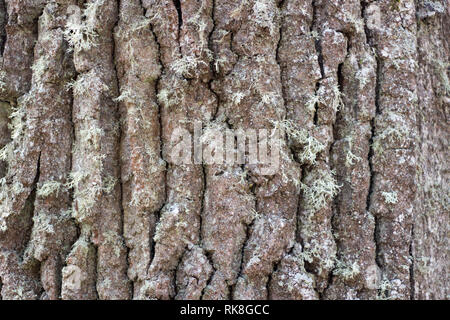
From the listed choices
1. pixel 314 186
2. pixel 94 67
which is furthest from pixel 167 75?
pixel 314 186

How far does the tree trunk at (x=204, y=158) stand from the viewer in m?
1.64

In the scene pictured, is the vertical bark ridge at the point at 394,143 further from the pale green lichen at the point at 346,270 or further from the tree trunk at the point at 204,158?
the pale green lichen at the point at 346,270

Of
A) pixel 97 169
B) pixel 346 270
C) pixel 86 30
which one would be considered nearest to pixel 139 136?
pixel 97 169

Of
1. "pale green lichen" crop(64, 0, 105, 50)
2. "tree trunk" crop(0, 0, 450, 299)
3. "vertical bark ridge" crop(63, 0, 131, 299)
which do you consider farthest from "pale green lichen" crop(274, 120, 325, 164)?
"pale green lichen" crop(64, 0, 105, 50)

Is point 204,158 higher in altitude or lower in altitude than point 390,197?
higher

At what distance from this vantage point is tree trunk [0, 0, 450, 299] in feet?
5.39

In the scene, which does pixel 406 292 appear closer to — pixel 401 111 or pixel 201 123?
pixel 401 111

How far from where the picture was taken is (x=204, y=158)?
5.51 feet

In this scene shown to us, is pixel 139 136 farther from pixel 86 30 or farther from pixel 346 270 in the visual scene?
pixel 346 270

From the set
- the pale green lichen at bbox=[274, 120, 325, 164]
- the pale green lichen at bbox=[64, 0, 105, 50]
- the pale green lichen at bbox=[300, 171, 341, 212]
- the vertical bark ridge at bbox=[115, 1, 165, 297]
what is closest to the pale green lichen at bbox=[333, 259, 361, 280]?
the pale green lichen at bbox=[300, 171, 341, 212]

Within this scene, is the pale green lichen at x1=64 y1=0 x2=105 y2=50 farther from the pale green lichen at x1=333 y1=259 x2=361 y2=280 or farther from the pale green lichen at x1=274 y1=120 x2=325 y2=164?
the pale green lichen at x1=333 y1=259 x2=361 y2=280

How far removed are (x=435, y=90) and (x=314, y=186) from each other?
2.87 ft

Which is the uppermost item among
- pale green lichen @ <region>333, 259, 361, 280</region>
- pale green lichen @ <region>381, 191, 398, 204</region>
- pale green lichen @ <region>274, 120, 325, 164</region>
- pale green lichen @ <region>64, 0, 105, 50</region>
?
pale green lichen @ <region>64, 0, 105, 50</region>

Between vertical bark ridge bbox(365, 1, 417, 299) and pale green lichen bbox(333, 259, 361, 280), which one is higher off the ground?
vertical bark ridge bbox(365, 1, 417, 299)
